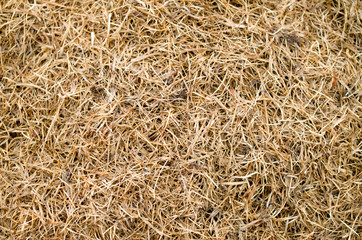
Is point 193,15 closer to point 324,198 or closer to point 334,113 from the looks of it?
point 334,113

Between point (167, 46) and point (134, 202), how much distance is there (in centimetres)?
65

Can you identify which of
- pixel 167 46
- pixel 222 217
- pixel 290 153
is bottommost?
pixel 222 217

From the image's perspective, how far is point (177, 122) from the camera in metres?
1.37

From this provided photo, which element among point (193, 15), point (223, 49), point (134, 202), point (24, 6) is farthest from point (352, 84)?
point (24, 6)

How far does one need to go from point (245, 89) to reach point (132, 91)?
0.47 m

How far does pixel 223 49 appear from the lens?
1.42 metres

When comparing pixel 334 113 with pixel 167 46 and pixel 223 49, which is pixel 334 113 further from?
pixel 167 46

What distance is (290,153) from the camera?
1.36 meters

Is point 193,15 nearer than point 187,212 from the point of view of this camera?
No

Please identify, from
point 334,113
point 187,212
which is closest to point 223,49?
point 334,113

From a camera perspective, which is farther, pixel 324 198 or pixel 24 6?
pixel 24 6

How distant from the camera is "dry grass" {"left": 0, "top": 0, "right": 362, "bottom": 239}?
1339mm

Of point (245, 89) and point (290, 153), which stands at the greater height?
point (245, 89)

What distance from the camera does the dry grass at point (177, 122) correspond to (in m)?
1.34
